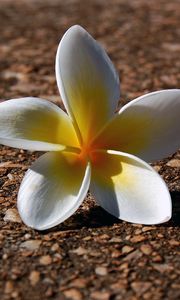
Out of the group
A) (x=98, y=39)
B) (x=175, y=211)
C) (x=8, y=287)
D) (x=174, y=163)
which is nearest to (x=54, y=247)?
(x=8, y=287)

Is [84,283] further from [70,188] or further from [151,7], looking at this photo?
[151,7]

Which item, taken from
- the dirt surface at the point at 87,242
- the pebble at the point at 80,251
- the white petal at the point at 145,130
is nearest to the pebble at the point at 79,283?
the dirt surface at the point at 87,242

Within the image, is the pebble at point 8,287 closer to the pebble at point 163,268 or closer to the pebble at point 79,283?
the pebble at point 79,283

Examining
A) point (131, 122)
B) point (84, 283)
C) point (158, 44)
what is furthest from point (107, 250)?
point (158, 44)

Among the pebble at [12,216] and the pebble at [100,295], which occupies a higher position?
the pebble at [100,295]

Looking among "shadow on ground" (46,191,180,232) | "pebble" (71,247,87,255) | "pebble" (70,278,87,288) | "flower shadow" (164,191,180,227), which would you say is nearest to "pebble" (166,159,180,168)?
"flower shadow" (164,191,180,227)

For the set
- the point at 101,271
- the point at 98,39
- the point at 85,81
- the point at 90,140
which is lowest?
the point at 98,39

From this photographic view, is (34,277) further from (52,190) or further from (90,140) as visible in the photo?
(90,140)
